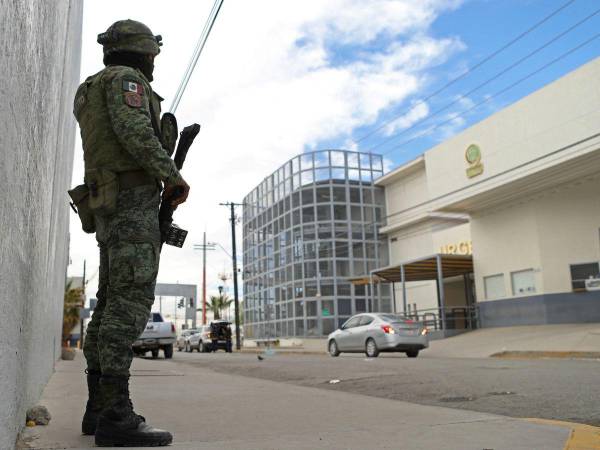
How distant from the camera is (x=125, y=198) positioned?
303 centimetres

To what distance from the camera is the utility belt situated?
2965mm

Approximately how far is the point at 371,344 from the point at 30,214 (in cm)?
1602

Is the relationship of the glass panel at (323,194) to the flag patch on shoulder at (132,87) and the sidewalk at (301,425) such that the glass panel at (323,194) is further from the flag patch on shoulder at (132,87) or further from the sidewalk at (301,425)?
the flag patch on shoulder at (132,87)

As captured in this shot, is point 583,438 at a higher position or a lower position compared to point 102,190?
lower

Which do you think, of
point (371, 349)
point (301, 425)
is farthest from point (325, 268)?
point (301, 425)

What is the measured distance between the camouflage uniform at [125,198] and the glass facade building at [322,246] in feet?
106

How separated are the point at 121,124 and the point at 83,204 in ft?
1.79

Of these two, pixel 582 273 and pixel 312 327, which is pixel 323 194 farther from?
Answer: pixel 582 273

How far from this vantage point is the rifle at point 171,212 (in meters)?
3.17

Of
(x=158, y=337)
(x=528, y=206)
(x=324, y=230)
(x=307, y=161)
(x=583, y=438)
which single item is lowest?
(x=583, y=438)

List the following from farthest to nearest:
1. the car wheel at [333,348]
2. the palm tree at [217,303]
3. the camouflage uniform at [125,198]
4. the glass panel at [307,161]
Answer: the palm tree at [217,303], the glass panel at [307,161], the car wheel at [333,348], the camouflage uniform at [125,198]

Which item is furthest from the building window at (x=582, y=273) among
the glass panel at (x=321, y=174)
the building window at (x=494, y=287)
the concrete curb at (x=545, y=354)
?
the glass panel at (x=321, y=174)

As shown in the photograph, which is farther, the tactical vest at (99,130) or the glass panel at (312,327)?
the glass panel at (312,327)

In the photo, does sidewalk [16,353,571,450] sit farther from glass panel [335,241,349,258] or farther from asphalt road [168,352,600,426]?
glass panel [335,241,349,258]
